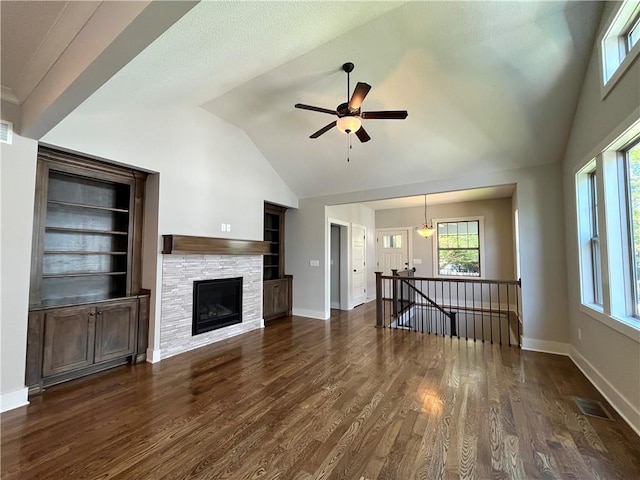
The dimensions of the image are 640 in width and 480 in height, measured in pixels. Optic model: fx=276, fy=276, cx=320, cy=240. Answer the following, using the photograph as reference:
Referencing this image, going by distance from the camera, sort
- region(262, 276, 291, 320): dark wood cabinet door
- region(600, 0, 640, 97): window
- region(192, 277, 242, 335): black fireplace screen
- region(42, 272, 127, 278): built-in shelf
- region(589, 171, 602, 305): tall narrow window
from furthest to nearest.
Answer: region(262, 276, 291, 320): dark wood cabinet door < region(192, 277, 242, 335): black fireplace screen < region(589, 171, 602, 305): tall narrow window < region(42, 272, 127, 278): built-in shelf < region(600, 0, 640, 97): window

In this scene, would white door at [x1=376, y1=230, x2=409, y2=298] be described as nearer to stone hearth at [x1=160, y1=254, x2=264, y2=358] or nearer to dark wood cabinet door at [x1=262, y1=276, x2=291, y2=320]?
dark wood cabinet door at [x1=262, y1=276, x2=291, y2=320]

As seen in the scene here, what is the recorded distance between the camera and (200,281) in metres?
4.10

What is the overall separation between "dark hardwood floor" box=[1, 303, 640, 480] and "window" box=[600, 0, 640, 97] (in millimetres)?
2784

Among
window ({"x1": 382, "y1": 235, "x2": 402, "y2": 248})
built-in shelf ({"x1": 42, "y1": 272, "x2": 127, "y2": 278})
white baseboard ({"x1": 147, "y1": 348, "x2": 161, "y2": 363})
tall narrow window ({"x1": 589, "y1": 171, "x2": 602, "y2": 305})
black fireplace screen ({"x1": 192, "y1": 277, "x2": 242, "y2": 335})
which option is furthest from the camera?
window ({"x1": 382, "y1": 235, "x2": 402, "y2": 248})

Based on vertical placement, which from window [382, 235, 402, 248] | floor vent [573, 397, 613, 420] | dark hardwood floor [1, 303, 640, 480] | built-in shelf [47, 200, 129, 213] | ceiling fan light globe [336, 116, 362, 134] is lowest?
dark hardwood floor [1, 303, 640, 480]

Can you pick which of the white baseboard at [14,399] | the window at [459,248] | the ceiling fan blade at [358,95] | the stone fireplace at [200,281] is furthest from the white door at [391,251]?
the white baseboard at [14,399]

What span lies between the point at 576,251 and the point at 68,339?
581 centimetres

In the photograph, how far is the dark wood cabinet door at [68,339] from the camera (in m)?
2.73

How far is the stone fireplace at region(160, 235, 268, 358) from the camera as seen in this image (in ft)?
12.0

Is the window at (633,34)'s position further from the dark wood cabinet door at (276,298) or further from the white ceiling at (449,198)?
the dark wood cabinet door at (276,298)

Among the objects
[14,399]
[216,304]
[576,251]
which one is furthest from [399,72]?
[14,399]

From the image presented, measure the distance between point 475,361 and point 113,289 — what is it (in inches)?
188

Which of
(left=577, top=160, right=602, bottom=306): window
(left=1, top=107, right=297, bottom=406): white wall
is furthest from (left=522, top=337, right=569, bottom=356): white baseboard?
(left=1, top=107, right=297, bottom=406): white wall

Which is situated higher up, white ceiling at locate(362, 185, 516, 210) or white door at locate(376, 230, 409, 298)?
white ceiling at locate(362, 185, 516, 210)
